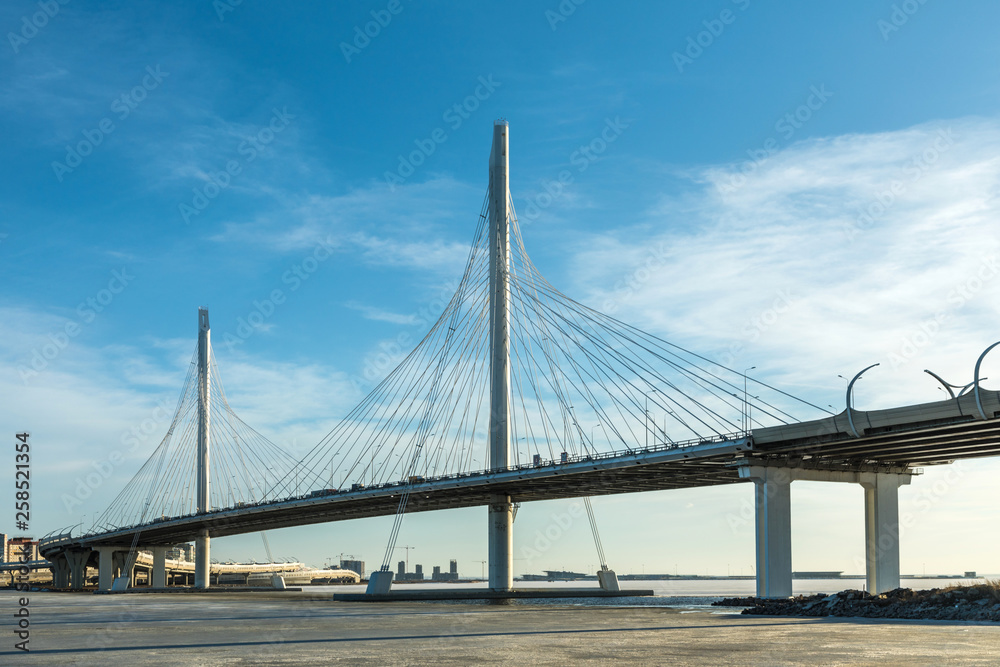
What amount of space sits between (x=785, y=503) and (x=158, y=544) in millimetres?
115883

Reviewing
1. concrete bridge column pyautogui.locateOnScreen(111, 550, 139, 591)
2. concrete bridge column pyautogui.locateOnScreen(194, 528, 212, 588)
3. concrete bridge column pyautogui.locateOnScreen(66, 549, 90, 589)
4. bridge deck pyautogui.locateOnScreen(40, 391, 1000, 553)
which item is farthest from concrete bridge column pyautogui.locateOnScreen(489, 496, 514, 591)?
concrete bridge column pyautogui.locateOnScreen(66, 549, 90, 589)

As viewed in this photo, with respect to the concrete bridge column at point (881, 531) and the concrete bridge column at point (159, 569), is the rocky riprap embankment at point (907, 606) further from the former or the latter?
the concrete bridge column at point (159, 569)

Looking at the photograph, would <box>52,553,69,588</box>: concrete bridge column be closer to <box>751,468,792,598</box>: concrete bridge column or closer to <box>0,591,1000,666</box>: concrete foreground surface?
<box>0,591,1000,666</box>: concrete foreground surface

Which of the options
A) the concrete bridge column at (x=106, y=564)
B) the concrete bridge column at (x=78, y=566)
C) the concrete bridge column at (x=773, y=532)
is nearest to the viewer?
the concrete bridge column at (x=773, y=532)

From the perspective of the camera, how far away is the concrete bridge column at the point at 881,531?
6038 cm

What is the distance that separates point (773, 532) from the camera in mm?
55375

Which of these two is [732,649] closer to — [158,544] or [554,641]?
[554,641]

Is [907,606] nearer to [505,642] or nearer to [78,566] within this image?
[505,642]

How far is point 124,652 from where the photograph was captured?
927 inches

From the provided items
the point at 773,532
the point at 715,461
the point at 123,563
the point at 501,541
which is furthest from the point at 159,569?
the point at 773,532

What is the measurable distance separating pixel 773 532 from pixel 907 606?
16.1 m

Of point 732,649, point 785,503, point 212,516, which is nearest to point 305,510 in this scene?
point 212,516

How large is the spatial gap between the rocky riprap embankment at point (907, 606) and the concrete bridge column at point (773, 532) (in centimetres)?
802

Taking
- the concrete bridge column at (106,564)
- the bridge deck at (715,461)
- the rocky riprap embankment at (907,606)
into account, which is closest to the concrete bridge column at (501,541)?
the bridge deck at (715,461)
